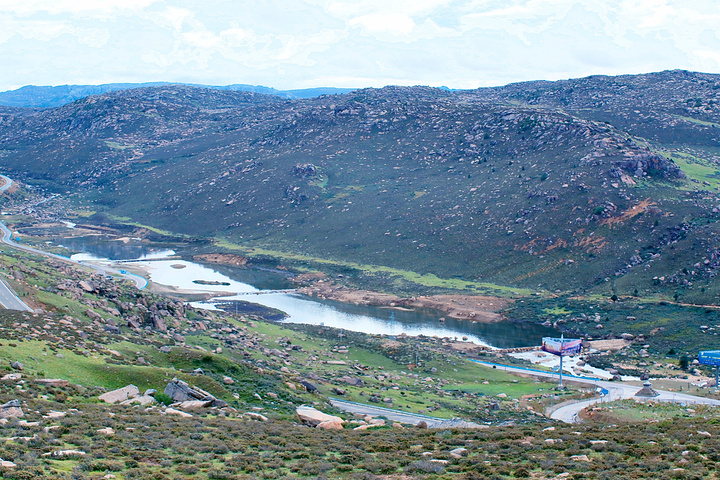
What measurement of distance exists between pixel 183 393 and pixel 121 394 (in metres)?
2.42

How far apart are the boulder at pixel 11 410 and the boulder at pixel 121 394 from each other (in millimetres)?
4636

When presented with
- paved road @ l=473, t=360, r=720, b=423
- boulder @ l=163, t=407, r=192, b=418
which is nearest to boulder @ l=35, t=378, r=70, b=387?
boulder @ l=163, t=407, r=192, b=418

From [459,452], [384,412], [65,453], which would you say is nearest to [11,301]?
[384,412]

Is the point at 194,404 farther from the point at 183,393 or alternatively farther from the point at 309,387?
the point at 309,387

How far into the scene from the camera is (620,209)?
94500 mm

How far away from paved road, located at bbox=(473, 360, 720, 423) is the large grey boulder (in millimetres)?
19220

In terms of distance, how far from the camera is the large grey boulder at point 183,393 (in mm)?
27281

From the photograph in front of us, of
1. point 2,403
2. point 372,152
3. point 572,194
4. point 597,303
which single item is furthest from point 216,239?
point 2,403

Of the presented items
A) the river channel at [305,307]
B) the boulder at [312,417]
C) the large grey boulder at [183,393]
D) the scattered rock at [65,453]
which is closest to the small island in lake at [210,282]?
the river channel at [305,307]

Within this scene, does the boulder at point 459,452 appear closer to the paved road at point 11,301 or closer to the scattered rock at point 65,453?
the scattered rock at point 65,453

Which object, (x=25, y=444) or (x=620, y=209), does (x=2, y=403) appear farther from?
(x=620, y=209)

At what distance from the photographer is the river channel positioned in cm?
7038

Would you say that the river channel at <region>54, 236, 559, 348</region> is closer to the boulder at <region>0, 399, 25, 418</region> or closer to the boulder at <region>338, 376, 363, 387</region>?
the boulder at <region>338, 376, 363, 387</region>

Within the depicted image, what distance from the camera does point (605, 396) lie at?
41.7 meters
